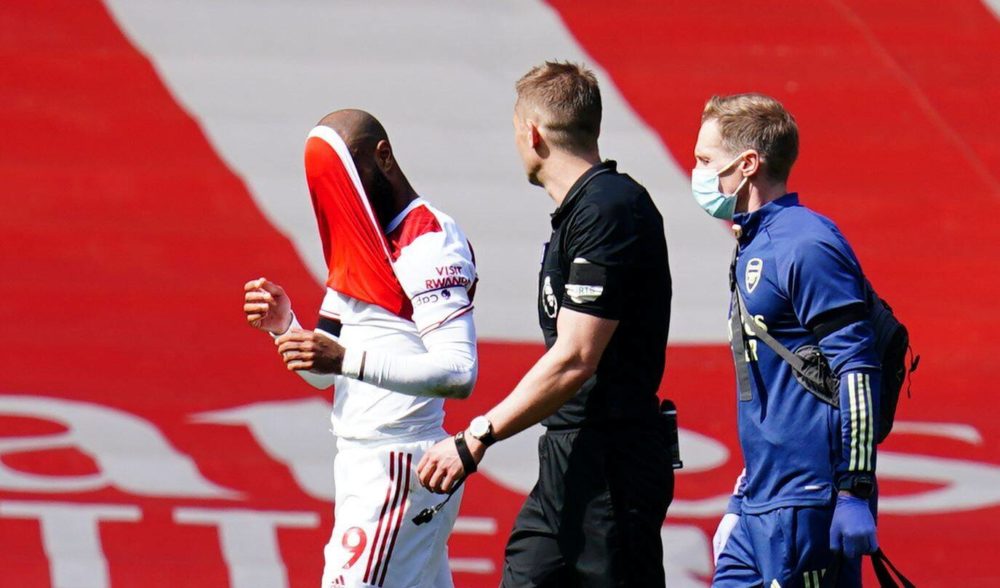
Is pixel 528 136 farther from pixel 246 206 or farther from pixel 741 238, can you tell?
pixel 246 206

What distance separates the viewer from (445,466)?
3025mm

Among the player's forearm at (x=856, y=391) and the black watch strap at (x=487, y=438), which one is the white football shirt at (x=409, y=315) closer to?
the black watch strap at (x=487, y=438)

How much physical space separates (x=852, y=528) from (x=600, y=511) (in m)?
0.57

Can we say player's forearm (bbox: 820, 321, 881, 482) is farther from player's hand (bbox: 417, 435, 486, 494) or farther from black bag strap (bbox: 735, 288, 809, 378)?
player's hand (bbox: 417, 435, 486, 494)

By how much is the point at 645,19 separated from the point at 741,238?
207 cm

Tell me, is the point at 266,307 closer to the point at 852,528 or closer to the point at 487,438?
the point at 487,438

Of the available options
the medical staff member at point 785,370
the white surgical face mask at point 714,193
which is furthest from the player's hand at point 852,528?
the white surgical face mask at point 714,193

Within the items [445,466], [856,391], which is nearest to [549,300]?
[445,466]

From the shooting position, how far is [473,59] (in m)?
5.23

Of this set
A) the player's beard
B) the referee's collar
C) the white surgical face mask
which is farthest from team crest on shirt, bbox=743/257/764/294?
the player's beard

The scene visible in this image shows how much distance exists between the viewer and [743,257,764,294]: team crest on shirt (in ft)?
10.6

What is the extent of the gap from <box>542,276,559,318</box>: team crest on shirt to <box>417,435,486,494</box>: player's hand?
1.27 feet

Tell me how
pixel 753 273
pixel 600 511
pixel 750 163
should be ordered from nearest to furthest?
1. pixel 600 511
2. pixel 753 273
3. pixel 750 163

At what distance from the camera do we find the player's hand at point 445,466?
3.02m
